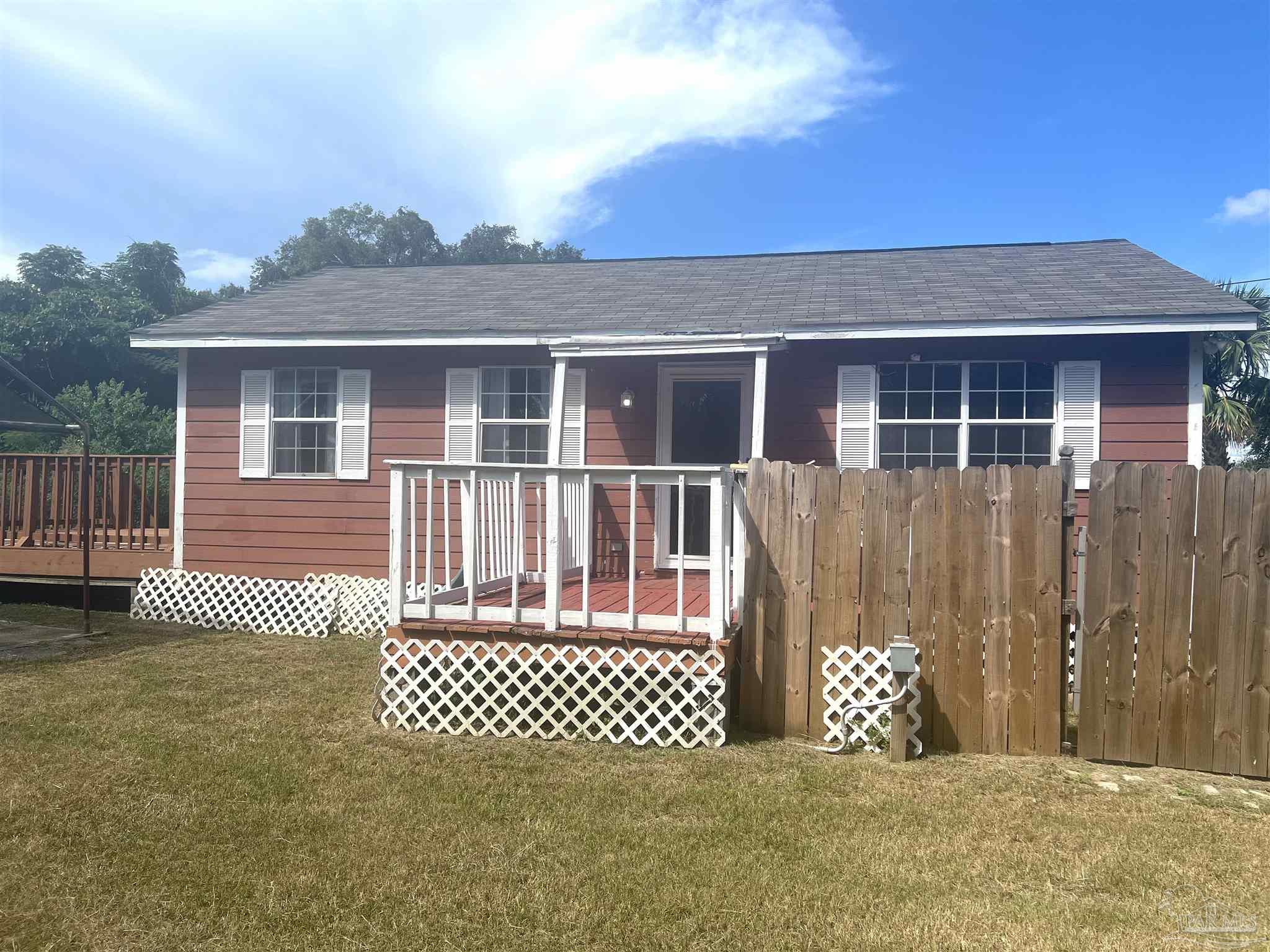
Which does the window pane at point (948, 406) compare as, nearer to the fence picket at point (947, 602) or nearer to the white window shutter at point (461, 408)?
the fence picket at point (947, 602)

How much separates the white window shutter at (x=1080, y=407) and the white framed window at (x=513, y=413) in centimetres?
508

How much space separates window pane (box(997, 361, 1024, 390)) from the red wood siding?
0.41 feet

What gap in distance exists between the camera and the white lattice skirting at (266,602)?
27.4ft

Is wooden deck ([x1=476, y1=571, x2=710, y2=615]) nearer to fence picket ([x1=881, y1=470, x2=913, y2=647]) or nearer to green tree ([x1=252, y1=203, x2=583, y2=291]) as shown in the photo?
fence picket ([x1=881, y1=470, x2=913, y2=647])

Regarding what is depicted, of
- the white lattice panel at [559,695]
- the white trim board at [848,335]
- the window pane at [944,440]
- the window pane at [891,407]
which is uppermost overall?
the white trim board at [848,335]

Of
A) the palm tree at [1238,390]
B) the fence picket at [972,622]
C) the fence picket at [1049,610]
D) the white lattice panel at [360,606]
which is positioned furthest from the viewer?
the palm tree at [1238,390]

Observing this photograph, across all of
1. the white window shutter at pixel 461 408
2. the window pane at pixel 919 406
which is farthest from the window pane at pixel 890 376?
the white window shutter at pixel 461 408

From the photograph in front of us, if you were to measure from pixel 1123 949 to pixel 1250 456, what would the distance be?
16836mm

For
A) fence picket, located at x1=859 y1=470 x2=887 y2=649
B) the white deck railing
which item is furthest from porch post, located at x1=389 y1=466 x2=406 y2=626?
fence picket, located at x1=859 y1=470 x2=887 y2=649

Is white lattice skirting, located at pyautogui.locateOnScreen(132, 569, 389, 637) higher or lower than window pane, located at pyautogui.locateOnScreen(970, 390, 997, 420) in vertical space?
lower

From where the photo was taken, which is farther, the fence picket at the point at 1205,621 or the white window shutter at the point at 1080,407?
the white window shutter at the point at 1080,407

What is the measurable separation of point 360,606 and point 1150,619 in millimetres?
6933

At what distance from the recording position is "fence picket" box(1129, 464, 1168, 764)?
168 inches

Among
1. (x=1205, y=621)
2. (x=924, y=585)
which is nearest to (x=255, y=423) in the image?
(x=924, y=585)
